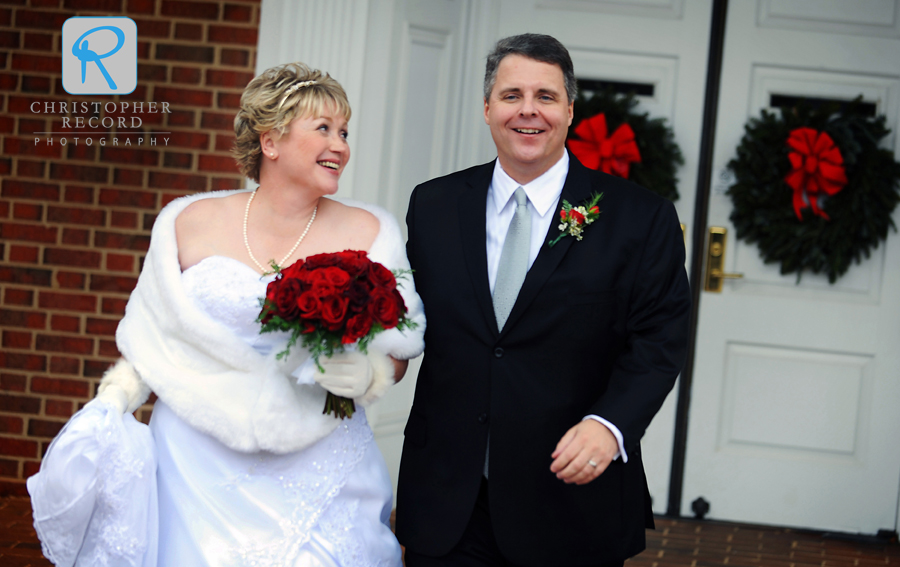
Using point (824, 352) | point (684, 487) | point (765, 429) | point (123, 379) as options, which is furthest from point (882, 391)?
point (123, 379)

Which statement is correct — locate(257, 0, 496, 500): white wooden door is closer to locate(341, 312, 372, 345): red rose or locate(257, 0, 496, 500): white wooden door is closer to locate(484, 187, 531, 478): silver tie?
locate(484, 187, 531, 478): silver tie

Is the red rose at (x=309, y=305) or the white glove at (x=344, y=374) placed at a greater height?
the red rose at (x=309, y=305)

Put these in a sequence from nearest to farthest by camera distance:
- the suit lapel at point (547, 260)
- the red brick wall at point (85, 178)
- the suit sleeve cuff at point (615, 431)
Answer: the suit sleeve cuff at point (615, 431), the suit lapel at point (547, 260), the red brick wall at point (85, 178)

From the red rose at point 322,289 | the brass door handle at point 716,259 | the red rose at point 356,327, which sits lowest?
the red rose at point 356,327

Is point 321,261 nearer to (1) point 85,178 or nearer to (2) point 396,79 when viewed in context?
(2) point 396,79

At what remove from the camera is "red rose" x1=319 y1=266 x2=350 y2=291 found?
6.06ft

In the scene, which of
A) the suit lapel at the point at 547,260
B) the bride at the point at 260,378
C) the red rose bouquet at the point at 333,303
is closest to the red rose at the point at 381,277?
the red rose bouquet at the point at 333,303

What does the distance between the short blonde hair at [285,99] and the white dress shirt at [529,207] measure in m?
0.49

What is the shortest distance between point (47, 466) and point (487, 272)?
1205 mm

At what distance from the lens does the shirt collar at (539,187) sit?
218 cm

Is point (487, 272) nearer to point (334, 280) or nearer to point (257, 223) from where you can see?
point (334, 280)

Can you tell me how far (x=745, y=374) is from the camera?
4355mm

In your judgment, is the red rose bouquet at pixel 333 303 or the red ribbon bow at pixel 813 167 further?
the red ribbon bow at pixel 813 167

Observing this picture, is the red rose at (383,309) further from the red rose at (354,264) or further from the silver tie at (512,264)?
the silver tie at (512,264)
